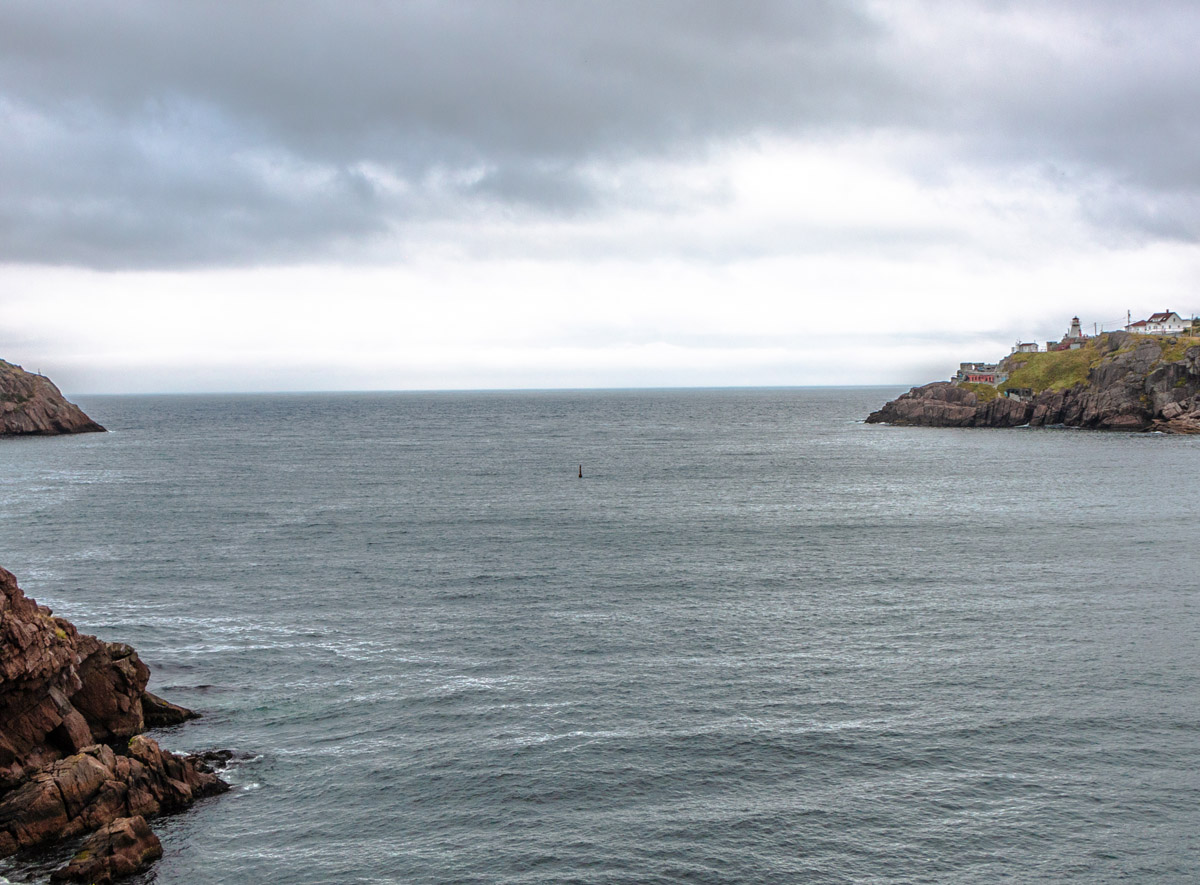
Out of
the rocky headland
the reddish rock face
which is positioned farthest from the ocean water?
the rocky headland

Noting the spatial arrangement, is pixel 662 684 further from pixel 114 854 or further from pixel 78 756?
pixel 78 756

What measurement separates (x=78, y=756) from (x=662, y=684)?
1271 inches

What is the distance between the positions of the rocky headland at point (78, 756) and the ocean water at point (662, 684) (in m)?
1.92

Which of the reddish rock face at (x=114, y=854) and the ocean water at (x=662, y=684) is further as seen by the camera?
the ocean water at (x=662, y=684)

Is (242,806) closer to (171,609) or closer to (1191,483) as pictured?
(171,609)

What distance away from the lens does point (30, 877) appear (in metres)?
35.9

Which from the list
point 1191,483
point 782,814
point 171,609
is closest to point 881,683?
point 782,814

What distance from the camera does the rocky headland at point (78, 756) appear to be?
125ft

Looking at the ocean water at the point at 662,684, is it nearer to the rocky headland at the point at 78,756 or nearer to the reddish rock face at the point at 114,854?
the reddish rock face at the point at 114,854

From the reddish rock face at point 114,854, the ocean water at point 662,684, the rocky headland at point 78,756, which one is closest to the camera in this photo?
the reddish rock face at point 114,854

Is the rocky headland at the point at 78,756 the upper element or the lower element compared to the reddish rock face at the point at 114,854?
upper

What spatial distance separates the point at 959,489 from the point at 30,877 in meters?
130

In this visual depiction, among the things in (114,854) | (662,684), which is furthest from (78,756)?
(662,684)

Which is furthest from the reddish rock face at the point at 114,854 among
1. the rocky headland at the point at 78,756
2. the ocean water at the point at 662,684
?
the ocean water at the point at 662,684
